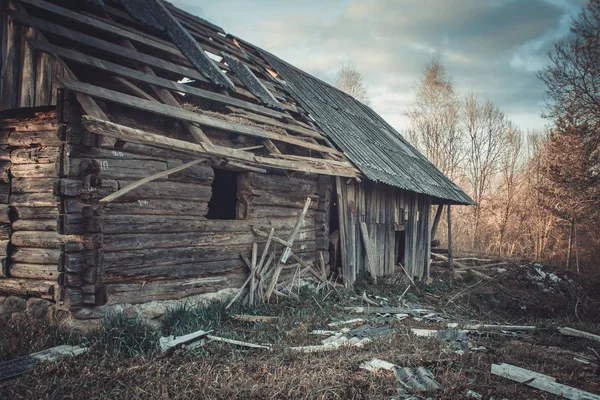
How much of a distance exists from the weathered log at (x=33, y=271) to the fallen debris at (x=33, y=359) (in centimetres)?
132

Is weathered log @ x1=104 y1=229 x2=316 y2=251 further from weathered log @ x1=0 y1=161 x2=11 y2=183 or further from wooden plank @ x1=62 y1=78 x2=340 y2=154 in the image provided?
weathered log @ x1=0 y1=161 x2=11 y2=183

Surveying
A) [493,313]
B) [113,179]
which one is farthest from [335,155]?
[493,313]

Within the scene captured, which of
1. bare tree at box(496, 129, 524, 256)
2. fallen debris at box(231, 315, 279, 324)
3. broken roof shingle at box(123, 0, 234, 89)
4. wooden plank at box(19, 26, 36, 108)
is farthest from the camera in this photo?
bare tree at box(496, 129, 524, 256)

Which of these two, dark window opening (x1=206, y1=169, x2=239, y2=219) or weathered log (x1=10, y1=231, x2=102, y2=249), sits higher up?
dark window opening (x1=206, y1=169, x2=239, y2=219)

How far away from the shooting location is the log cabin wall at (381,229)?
9.55 m

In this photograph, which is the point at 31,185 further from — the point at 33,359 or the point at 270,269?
the point at 270,269

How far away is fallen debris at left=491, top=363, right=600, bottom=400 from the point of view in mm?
3795

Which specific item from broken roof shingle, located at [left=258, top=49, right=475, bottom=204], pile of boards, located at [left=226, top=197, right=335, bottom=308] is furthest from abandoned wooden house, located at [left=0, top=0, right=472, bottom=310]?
broken roof shingle, located at [left=258, top=49, right=475, bottom=204]

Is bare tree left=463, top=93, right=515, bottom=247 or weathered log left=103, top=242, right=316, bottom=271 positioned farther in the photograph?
bare tree left=463, top=93, right=515, bottom=247

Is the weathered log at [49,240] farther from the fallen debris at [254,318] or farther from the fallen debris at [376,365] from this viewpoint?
the fallen debris at [376,365]

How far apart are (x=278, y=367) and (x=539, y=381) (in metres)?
2.71

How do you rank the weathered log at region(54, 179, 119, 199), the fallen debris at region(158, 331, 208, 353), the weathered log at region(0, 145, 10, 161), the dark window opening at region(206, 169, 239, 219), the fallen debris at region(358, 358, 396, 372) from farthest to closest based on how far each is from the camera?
the dark window opening at region(206, 169, 239, 219), the weathered log at region(0, 145, 10, 161), the weathered log at region(54, 179, 119, 199), the fallen debris at region(158, 331, 208, 353), the fallen debris at region(358, 358, 396, 372)

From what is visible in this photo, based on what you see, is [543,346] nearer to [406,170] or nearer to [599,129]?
[406,170]

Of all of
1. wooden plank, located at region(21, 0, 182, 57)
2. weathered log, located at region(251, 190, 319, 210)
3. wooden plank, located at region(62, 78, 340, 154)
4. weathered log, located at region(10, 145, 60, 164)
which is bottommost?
weathered log, located at region(251, 190, 319, 210)
